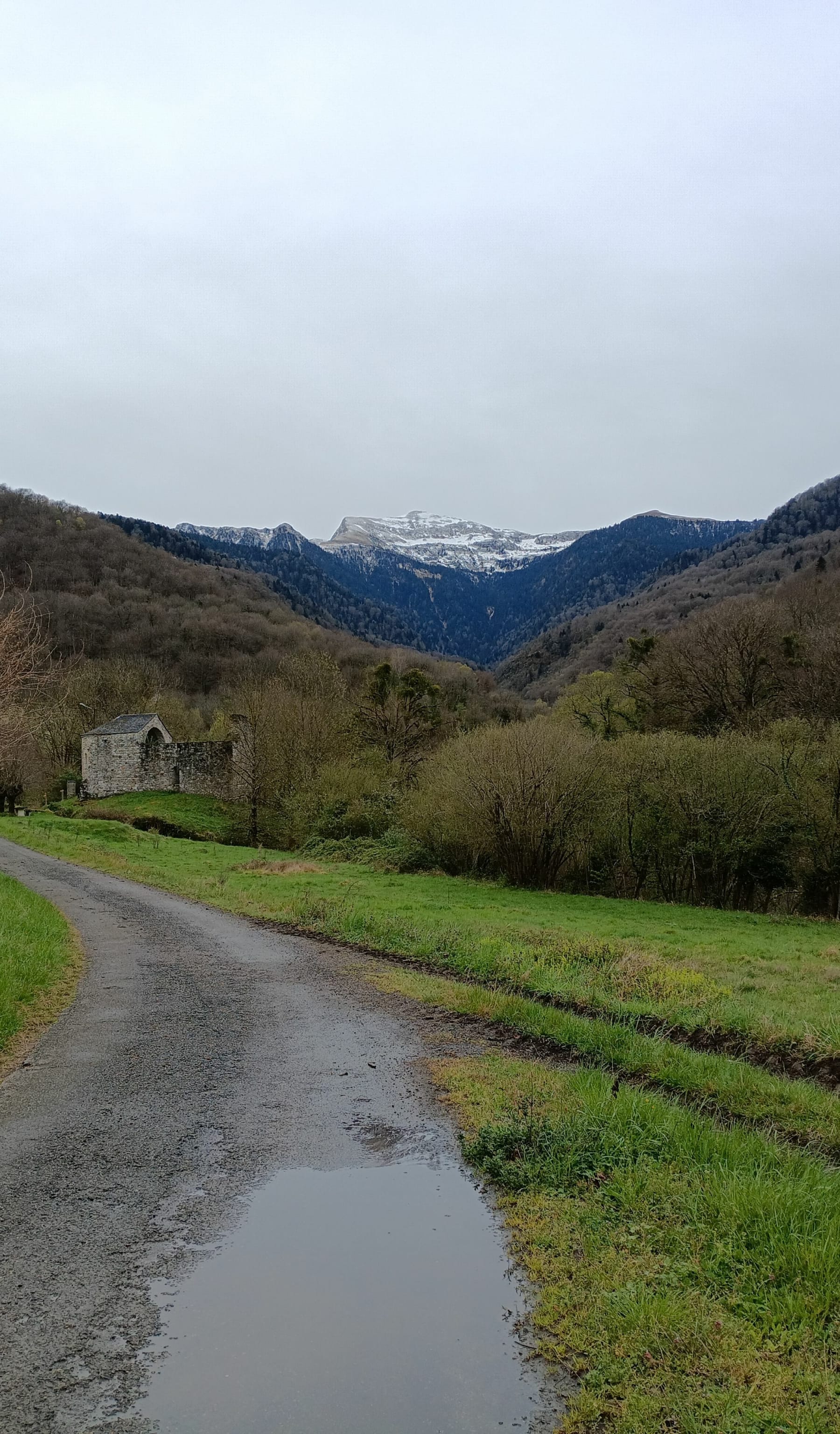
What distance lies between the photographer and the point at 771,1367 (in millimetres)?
4168

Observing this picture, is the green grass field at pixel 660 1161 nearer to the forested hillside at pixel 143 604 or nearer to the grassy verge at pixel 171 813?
the grassy verge at pixel 171 813

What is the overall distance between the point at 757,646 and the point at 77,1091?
138 feet

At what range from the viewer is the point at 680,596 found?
501ft

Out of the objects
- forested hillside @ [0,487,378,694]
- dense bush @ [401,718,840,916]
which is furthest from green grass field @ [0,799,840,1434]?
forested hillside @ [0,487,378,694]

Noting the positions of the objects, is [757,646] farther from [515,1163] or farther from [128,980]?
[515,1163]

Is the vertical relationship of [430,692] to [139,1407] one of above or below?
above

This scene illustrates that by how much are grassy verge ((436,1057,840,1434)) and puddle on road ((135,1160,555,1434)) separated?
0.97ft

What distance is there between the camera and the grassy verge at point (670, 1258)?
4.00m

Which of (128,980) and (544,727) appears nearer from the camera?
(128,980)

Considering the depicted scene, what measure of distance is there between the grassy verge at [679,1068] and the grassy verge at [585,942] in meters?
1.04

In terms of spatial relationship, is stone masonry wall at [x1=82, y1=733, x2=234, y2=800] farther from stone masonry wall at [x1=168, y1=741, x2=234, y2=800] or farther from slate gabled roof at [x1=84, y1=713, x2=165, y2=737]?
slate gabled roof at [x1=84, y1=713, x2=165, y2=737]

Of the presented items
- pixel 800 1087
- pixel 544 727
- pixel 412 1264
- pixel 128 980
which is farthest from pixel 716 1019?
pixel 544 727

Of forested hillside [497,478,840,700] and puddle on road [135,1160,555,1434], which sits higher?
forested hillside [497,478,840,700]

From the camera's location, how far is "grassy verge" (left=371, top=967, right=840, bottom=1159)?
7957 millimetres
